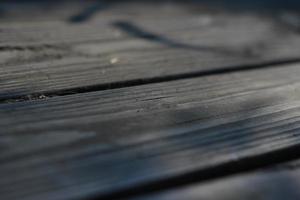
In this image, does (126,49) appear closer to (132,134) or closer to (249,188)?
(132,134)

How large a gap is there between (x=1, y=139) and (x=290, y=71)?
0.74 meters

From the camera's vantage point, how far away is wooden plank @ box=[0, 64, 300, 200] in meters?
0.54

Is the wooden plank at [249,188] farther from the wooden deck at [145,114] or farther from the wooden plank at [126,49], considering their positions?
the wooden plank at [126,49]

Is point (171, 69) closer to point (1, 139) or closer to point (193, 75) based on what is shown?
point (193, 75)

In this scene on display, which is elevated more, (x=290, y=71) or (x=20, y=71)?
(x=20, y=71)

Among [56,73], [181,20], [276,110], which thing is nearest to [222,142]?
[276,110]

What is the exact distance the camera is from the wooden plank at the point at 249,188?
0.53 metres

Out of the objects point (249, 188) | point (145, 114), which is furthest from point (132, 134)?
point (249, 188)

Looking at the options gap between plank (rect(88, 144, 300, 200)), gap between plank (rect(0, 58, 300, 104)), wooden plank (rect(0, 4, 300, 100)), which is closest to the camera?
gap between plank (rect(88, 144, 300, 200))

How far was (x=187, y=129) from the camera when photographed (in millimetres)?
683

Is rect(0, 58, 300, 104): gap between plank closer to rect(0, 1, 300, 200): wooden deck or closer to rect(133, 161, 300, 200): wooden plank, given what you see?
rect(0, 1, 300, 200): wooden deck

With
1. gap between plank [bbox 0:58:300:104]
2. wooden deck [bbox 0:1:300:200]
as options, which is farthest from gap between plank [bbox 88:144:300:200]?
gap between plank [bbox 0:58:300:104]

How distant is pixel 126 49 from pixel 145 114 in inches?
17.8

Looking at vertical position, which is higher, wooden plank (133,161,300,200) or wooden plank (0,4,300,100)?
wooden plank (0,4,300,100)
